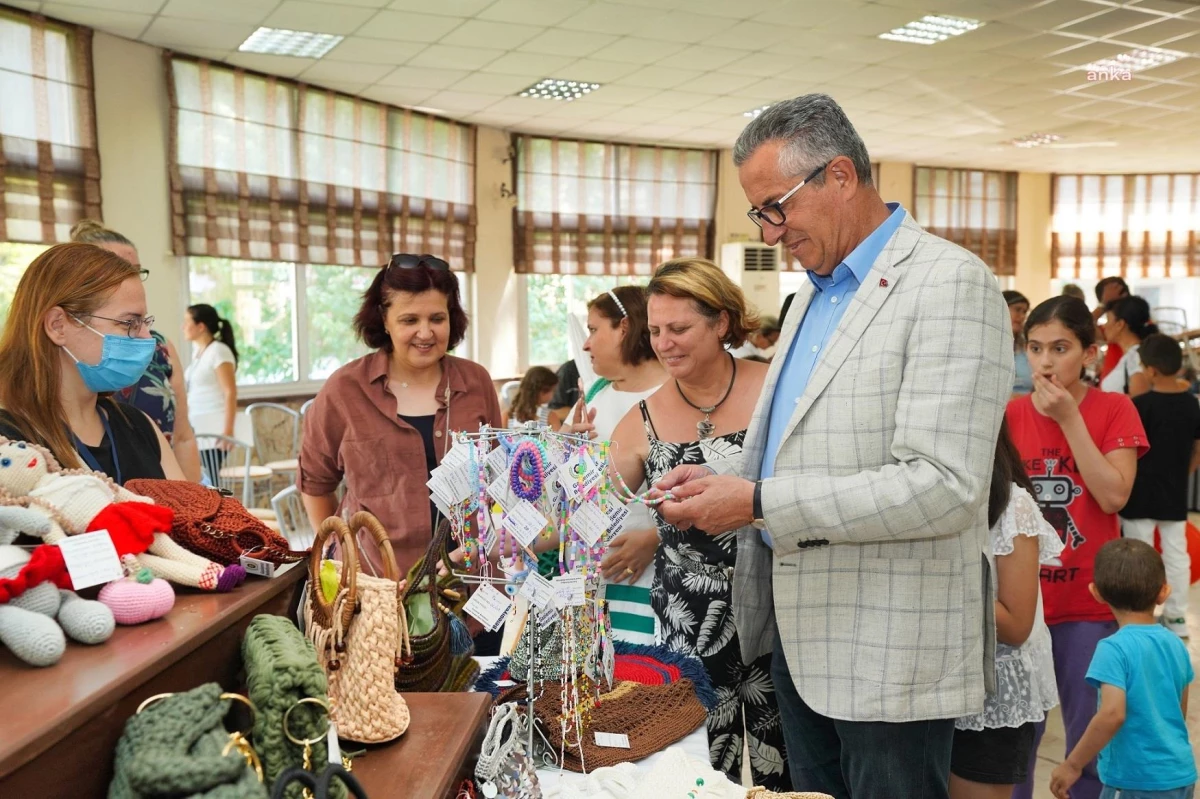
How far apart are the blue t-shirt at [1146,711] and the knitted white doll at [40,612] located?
87.3 inches

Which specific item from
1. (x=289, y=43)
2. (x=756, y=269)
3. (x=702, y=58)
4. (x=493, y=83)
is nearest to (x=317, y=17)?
(x=289, y=43)

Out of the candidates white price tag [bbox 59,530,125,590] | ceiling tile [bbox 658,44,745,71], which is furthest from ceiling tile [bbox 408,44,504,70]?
white price tag [bbox 59,530,125,590]

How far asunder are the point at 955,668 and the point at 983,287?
615mm

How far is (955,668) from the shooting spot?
153 cm

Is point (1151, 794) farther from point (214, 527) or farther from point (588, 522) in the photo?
point (214, 527)

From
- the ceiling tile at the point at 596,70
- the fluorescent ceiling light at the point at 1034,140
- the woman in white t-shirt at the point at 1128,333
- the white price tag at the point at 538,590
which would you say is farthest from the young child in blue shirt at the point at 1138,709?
the fluorescent ceiling light at the point at 1034,140

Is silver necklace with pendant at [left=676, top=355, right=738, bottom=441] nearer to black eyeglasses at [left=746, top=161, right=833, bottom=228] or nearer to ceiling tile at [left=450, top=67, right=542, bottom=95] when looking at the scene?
black eyeglasses at [left=746, top=161, right=833, bottom=228]

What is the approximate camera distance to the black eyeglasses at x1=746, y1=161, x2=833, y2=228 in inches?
61.9

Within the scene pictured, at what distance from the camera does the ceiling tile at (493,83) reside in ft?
24.9

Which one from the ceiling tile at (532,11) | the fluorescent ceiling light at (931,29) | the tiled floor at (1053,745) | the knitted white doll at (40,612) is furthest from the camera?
the fluorescent ceiling light at (931,29)

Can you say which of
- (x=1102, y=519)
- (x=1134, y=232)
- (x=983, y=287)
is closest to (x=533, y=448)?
(x=983, y=287)

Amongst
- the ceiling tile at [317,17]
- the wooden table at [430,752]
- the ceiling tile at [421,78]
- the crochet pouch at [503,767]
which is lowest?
the crochet pouch at [503,767]

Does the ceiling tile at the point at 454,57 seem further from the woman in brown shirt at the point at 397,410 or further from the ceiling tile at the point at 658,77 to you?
the woman in brown shirt at the point at 397,410

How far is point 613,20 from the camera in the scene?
20.7ft
